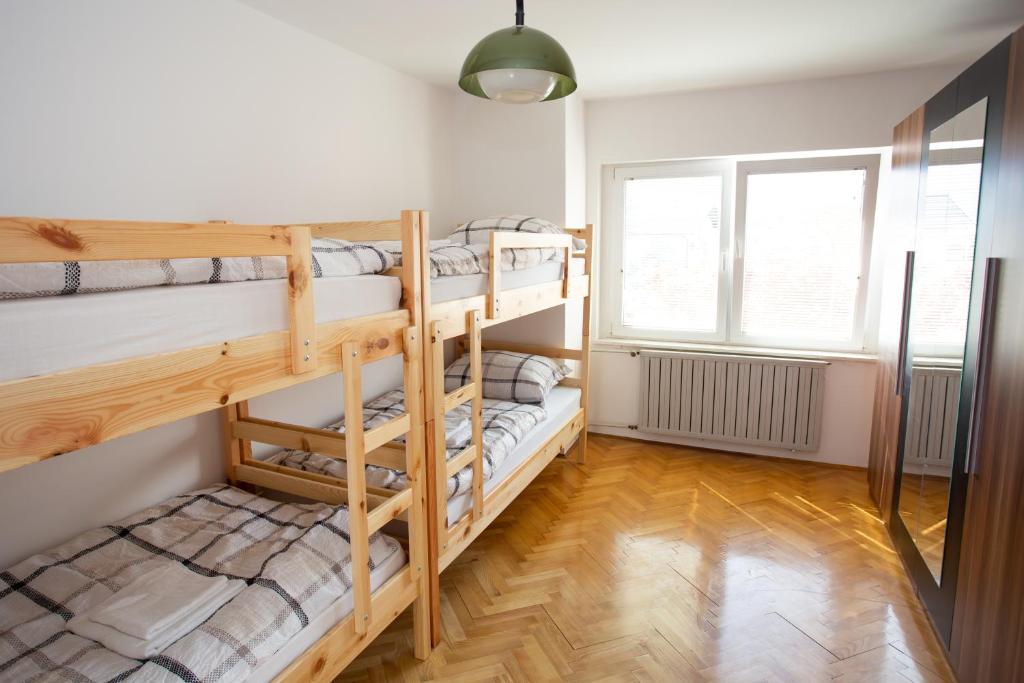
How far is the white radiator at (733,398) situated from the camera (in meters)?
3.74

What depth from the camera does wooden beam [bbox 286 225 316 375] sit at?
4.53 ft

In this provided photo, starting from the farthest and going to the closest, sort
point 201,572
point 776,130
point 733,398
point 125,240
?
point 733,398, point 776,130, point 201,572, point 125,240

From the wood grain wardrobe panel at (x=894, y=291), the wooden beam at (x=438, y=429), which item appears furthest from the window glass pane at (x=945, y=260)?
the wooden beam at (x=438, y=429)

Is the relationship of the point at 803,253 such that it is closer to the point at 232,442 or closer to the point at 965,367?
the point at 965,367

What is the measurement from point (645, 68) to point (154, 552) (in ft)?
10.4

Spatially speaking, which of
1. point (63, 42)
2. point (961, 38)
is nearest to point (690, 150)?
point (961, 38)

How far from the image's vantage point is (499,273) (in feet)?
8.05

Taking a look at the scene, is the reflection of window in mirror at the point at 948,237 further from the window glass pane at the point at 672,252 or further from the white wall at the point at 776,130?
the window glass pane at the point at 672,252

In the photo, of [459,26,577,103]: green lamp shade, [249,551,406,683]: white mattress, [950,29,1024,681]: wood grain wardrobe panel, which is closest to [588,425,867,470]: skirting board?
[950,29,1024,681]: wood grain wardrobe panel

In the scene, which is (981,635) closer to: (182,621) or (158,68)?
(182,621)

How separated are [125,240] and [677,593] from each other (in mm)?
2283

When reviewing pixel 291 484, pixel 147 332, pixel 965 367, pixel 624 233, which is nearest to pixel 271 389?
pixel 147 332

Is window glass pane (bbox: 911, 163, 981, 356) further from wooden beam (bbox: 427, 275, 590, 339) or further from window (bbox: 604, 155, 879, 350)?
wooden beam (bbox: 427, 275, 590, 339)

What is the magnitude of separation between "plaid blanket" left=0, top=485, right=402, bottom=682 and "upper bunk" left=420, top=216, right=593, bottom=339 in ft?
2.59
